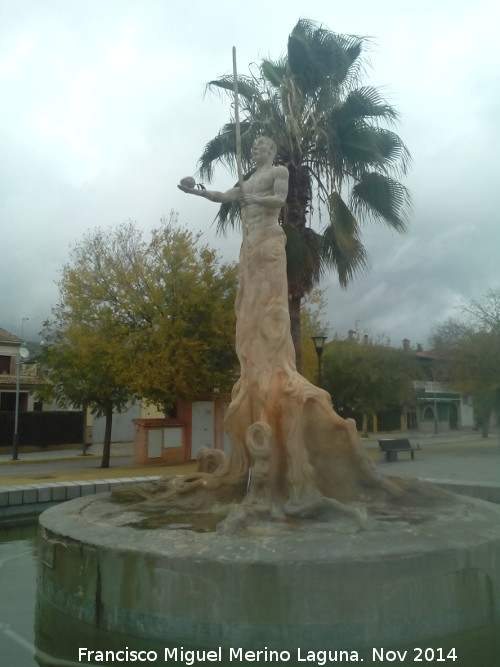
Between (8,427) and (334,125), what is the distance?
24.4m

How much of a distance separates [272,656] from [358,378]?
2483 cm

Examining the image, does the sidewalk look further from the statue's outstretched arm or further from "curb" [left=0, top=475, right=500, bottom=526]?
the statue's outstretched arm

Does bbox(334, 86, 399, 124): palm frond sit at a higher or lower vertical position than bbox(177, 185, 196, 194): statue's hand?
higher

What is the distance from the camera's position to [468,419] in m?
56.6

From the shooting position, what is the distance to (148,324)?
2023 cm

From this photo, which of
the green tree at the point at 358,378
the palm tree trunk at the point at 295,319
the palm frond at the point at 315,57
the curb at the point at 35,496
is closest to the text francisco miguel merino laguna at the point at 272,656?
the curb at the point at 35,496

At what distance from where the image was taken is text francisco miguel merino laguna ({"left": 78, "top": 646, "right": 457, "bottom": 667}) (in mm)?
4480

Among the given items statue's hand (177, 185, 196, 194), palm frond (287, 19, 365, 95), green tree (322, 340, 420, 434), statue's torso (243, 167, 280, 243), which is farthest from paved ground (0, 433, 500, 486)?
palm frond (287, 19, 365, 95)

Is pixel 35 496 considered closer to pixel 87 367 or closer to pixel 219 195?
pixel 219 195

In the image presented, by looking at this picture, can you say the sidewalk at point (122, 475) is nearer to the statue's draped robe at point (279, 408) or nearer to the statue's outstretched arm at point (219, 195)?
the statue's draped robe at point (279, 408)

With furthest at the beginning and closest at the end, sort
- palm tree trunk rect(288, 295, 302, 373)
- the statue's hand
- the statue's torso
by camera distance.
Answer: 1. palm tree trunk rect(288, 295, 302, 373)
2. the statue's torso
3. the statue's hand

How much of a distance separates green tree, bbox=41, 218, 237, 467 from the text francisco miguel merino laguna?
14582 mm

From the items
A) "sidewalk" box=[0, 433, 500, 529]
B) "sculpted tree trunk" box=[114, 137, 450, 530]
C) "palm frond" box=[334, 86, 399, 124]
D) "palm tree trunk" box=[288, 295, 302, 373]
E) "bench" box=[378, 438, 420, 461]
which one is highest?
"palm frond" box=[334, 86, 399, 124]

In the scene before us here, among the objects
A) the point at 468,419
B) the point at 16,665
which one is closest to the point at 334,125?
the point at 16,665
